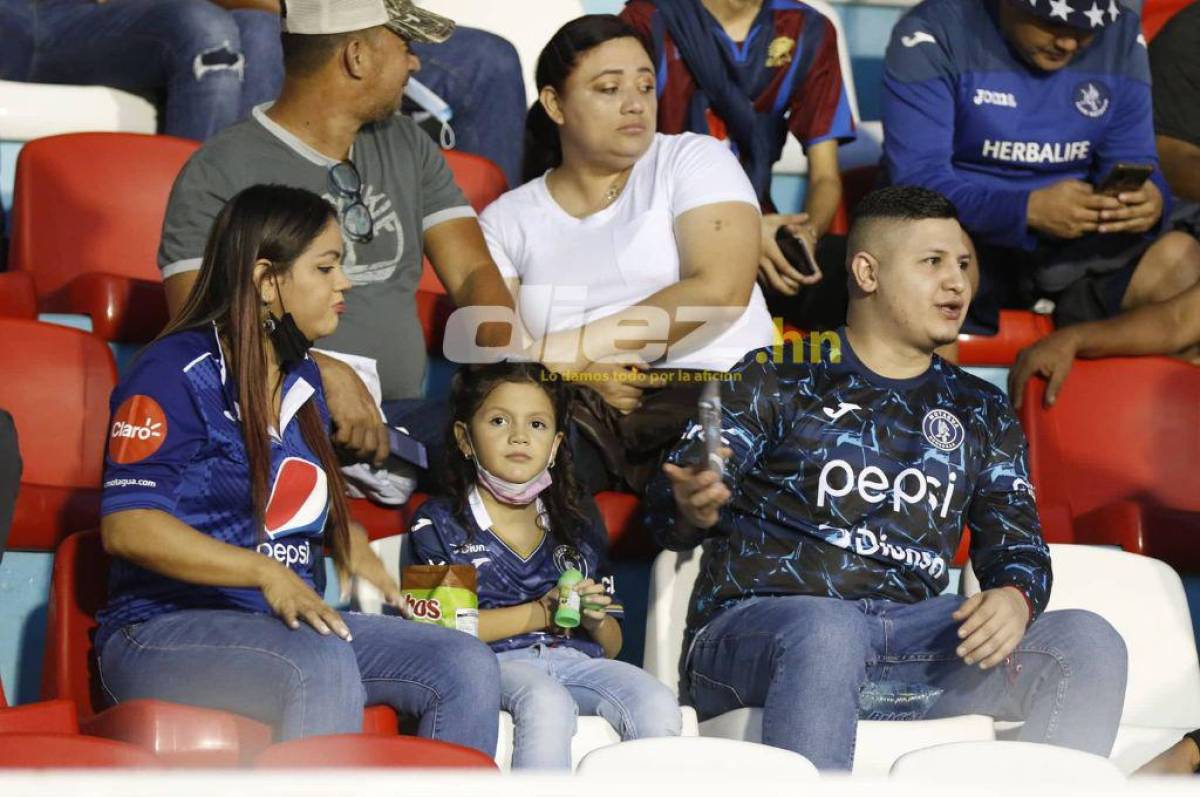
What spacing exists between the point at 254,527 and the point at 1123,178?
221 cm

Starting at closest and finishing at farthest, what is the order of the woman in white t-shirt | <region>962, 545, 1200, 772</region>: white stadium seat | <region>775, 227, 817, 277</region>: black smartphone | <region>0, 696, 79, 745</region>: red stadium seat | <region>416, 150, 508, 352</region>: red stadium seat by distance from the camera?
<region>0, 696, 79, 745</region>: red stadium seat < <region>962, 545, 1200, 772</region>: white stadium seat < the woman in white t-shirt < <region>775, 227, 817, 277</region>: black smartphone < <region>416, 150, 508, 352</region>: red stadium seat

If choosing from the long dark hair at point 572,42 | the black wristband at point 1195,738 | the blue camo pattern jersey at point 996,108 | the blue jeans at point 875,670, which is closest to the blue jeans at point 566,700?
the blue jeans at point 875,670

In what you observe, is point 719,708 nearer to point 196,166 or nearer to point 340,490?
point 340,490

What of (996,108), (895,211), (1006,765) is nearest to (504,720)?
(1006,765)

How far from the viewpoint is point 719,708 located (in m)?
2.83

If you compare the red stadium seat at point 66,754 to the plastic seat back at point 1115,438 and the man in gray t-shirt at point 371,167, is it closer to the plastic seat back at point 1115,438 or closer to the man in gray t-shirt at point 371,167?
the man in gray t-shirt at point 371,167

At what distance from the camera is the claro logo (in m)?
Answer: 2.54

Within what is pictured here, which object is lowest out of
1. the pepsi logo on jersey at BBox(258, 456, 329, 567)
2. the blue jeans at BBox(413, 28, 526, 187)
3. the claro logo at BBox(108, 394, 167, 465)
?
the pepsi logo on jersey at BBox(258, 456, 329, 567)

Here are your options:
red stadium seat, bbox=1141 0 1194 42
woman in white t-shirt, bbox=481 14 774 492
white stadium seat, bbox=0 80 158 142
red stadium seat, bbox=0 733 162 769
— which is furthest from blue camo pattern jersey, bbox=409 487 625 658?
red stadium seat, bbox=1141 0 1194 42

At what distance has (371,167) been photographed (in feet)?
11.8

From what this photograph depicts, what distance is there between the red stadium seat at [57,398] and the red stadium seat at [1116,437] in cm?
177

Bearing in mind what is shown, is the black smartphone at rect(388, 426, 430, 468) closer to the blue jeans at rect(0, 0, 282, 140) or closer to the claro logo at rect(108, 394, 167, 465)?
the claro logo at rect(108, 394, 167, 465)

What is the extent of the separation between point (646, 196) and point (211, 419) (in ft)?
4.29

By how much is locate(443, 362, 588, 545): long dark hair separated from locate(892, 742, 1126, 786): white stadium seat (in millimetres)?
→ 1061
